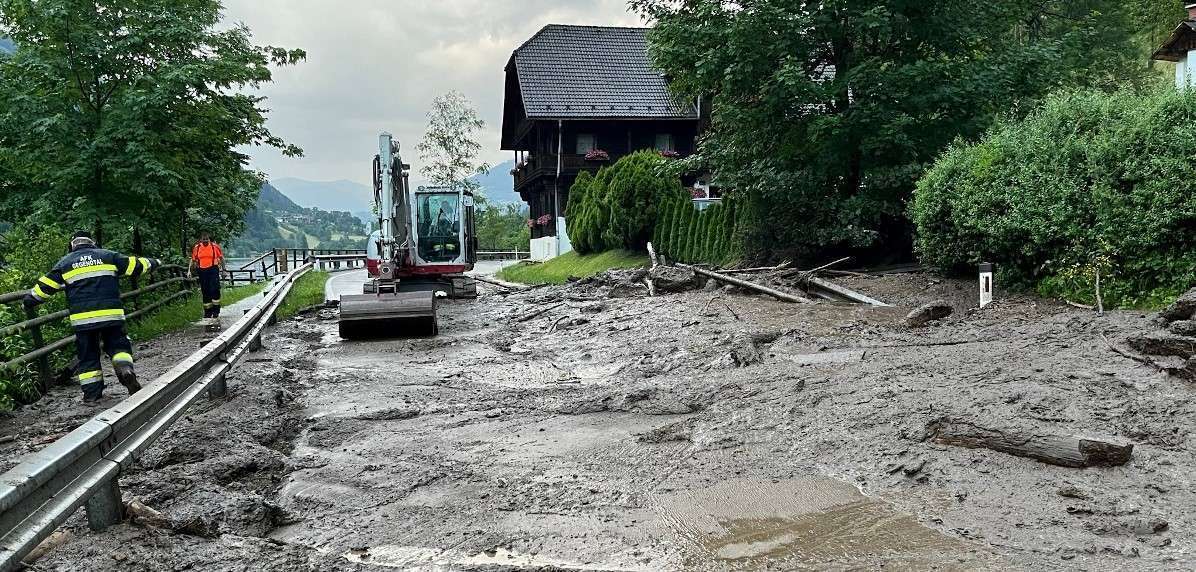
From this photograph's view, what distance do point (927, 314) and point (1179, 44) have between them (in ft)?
72.8

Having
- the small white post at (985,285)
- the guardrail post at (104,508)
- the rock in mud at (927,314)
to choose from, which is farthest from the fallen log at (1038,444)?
the small white post at (985,285)

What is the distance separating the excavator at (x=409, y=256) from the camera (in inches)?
537

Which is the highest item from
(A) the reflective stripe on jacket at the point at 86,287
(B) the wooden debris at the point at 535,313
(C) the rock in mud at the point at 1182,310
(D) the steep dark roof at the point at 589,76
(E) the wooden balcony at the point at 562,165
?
(D) the steep dark roof at the point at 589,76

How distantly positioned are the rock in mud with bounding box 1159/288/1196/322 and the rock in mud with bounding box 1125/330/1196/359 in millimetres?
704

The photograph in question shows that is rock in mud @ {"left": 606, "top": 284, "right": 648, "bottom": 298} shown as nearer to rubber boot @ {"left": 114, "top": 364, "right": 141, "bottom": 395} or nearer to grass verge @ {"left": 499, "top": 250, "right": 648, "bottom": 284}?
grass verge @ {"left": 499, "top": 250, "right": 648, "bottom": 284}

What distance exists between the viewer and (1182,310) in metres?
7.87

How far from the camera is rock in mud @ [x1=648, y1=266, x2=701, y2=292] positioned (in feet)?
57.3

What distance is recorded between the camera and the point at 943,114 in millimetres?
17422

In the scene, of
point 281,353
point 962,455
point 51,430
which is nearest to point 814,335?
point 962,455

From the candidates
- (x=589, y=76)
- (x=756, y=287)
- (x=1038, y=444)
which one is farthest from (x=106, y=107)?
(x=589, y=76)

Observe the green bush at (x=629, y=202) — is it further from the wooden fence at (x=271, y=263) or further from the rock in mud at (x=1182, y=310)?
the rock in mud at (x=1182, y=310)

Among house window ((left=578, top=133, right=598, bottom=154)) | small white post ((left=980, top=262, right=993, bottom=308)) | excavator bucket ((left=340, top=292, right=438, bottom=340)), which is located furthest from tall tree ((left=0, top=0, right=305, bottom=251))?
house window ((left=578, top=133, right=598, bottom=154))

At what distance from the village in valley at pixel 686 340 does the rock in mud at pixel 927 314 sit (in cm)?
5

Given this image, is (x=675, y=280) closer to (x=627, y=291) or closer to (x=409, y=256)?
(x=627, y=291)
